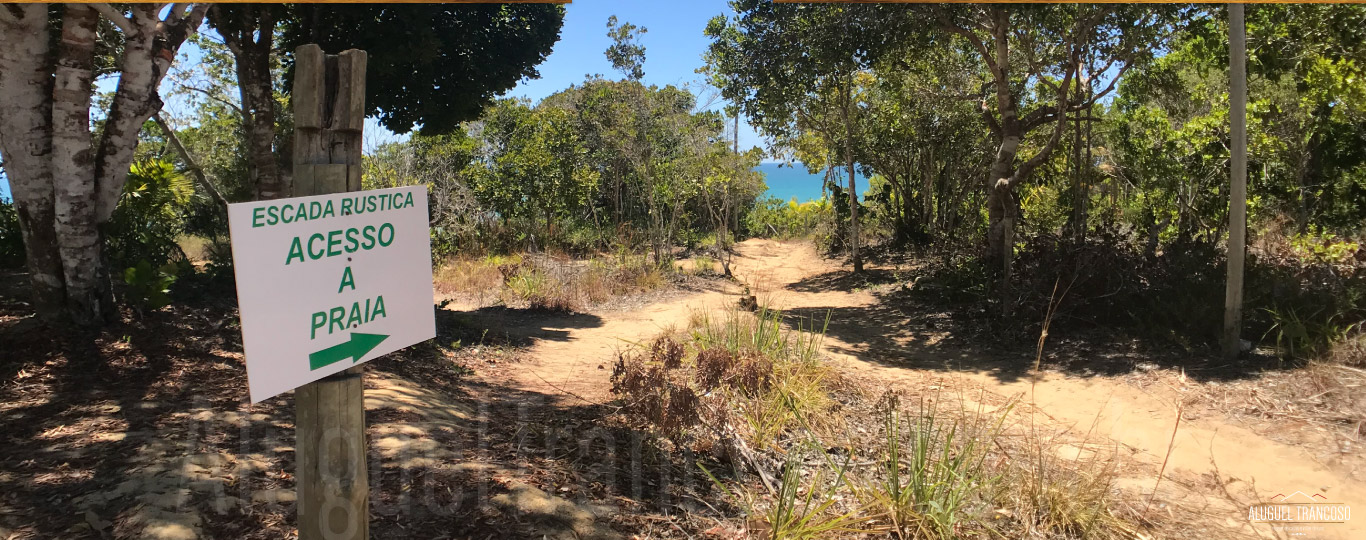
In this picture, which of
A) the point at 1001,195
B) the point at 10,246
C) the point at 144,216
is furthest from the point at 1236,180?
the point at 10,246

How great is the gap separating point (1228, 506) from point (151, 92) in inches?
300

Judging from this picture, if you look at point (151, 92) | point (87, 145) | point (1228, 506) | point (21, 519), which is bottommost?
point (1228, 506)

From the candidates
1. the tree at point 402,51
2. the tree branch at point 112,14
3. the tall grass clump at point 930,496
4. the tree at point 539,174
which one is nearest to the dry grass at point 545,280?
the tree at point 539,174

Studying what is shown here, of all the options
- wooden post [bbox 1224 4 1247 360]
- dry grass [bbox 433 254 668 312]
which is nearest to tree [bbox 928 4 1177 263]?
wooden post [bbox 1224 4 1247 360]

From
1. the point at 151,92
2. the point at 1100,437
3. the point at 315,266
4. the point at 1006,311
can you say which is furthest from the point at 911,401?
the point at 151,92

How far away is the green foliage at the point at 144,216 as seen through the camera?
680cm

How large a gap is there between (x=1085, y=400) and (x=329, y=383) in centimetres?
612

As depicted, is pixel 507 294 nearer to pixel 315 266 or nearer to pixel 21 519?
pixel 21 519

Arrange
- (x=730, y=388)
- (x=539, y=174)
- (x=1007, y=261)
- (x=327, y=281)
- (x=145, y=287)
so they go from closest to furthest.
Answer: (x=327, y=281)
(x=730, y=388)
(x=145, y=287)
(x=1007, y=261)
(x=539, y=174)

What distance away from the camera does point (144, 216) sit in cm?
741

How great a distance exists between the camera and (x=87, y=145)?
5086 millimetres

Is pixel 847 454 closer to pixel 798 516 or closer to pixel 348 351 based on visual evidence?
pixel 798 516

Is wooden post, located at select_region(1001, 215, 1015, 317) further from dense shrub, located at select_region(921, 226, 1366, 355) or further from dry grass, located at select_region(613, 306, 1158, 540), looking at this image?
dry grass, located at select_region(613, 306, 1158, 540)

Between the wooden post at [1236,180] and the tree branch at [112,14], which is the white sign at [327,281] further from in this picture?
the wooden post at [1236,180]
